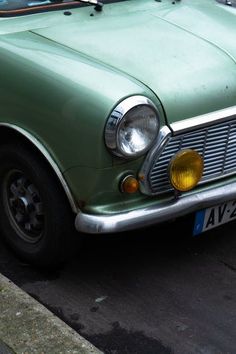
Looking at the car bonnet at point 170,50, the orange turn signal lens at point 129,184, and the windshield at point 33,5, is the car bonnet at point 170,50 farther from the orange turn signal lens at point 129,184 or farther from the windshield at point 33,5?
the orange turn signal lens at point 129,184

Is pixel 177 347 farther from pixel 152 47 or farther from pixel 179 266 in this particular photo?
pixel 152 47

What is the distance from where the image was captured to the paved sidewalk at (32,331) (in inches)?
106

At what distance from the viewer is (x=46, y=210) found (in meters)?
3.24

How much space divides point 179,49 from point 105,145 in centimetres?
80

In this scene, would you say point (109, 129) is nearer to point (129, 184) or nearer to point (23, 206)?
point (129, 184)

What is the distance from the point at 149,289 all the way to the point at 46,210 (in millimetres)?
693

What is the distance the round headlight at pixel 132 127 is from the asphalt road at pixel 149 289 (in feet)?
2.65

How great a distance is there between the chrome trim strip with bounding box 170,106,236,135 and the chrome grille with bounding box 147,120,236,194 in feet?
0.11

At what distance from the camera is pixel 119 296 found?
3.31 m

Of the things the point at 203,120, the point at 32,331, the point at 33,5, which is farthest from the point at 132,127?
the point at 33,5

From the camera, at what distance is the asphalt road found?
2980 millimetres

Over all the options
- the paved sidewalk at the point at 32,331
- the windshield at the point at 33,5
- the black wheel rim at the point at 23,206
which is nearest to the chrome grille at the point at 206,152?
the black wheel rim at the point at 23,206

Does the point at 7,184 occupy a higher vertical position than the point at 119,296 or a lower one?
higher

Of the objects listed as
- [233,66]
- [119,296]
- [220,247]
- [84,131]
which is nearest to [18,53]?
[84,131]
